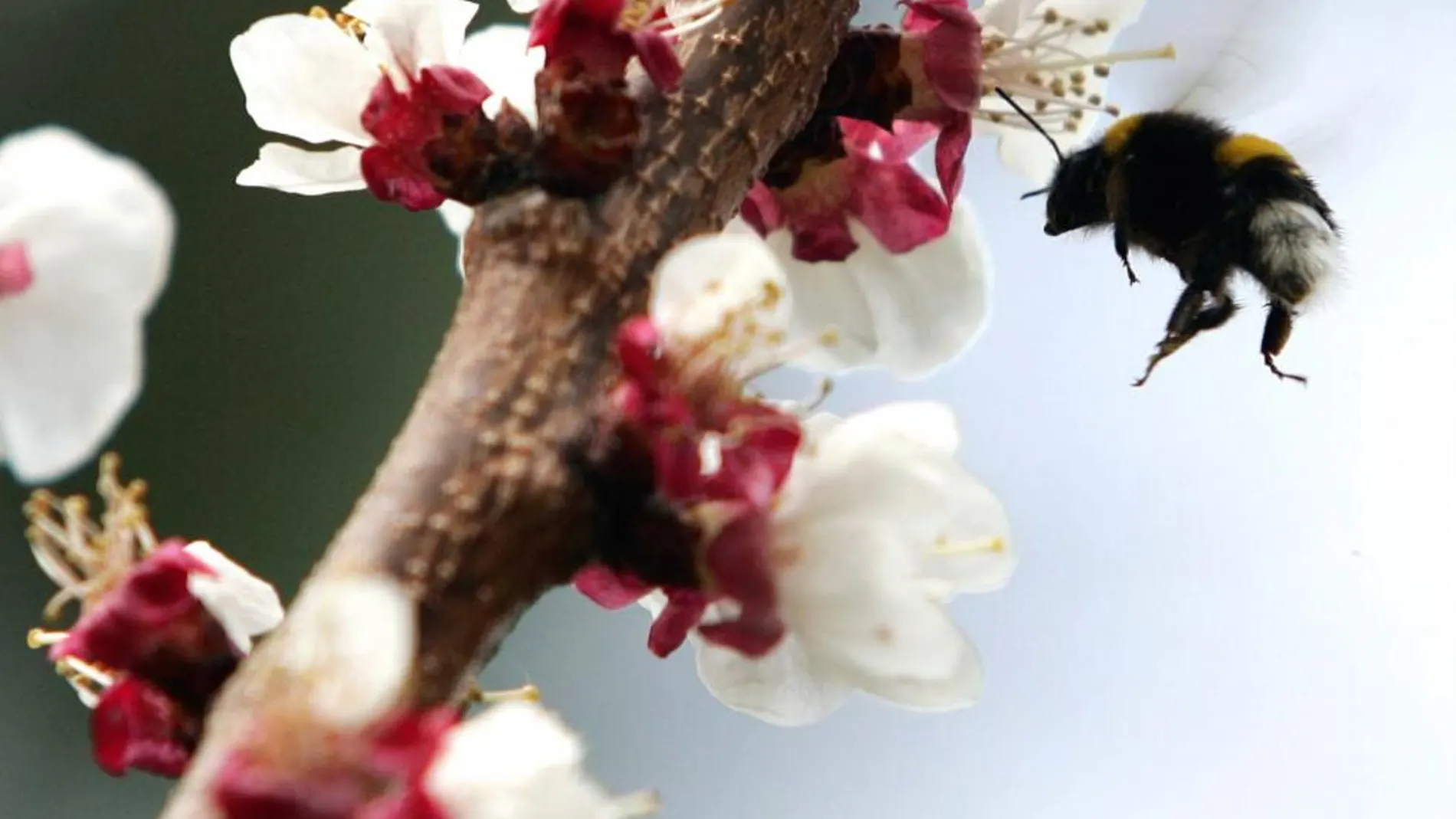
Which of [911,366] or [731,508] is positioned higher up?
[731,508]

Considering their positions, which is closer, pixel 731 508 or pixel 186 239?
pixel 731 508

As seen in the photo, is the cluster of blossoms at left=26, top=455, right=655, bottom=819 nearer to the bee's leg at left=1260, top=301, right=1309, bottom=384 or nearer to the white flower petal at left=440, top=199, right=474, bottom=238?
the white flower petal at left=440, top=199, right=474, bottom=238

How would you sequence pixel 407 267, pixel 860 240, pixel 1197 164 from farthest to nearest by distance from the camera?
pixel 407 267 → pixel 1197 164 → pixel 860 240

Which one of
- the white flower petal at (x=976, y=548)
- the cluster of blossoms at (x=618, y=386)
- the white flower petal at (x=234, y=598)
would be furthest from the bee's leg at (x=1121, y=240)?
the white flower petal at (x=234, y=598)

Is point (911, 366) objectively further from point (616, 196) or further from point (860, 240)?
point (616, 196)

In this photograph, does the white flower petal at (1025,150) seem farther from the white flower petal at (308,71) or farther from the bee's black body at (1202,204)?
the white flower petal at (308,71)

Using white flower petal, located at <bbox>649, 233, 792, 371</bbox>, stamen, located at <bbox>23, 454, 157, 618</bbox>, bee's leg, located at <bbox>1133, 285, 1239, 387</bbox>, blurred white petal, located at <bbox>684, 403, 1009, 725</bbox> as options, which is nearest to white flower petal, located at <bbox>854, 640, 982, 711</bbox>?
blurred white petal, located at <bbox>684, 403, 1009, 725</bbox>

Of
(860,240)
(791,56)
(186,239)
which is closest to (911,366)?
(860,240)
